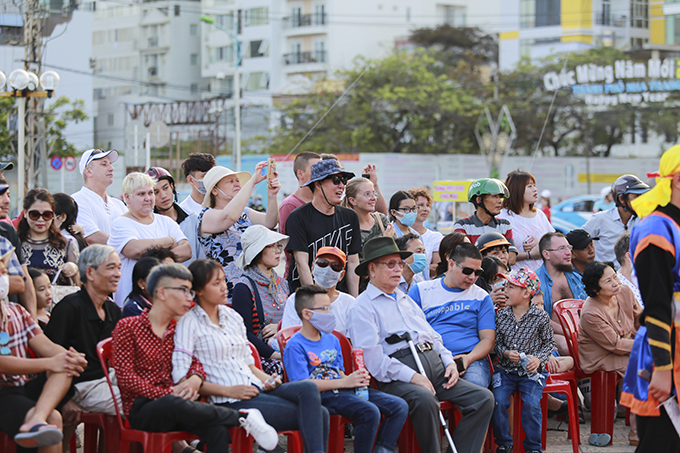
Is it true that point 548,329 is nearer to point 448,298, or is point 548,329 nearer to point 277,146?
point 448,298

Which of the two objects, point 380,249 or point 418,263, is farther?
point 418,263

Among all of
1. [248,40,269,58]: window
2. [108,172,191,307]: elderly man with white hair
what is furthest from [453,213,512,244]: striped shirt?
Answer: [248,40,269,58]: window

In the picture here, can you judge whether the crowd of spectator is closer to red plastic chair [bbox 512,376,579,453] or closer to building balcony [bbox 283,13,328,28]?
red plastic chair [bbox 512,376,579,453]

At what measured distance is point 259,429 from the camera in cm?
376

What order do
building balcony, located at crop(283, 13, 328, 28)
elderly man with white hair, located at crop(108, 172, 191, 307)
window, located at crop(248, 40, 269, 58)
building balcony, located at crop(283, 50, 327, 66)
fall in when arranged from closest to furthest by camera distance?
elderly man with white hair, located at crop(108, 172, 191, 307)
building balcony, located at crop(283, 50, 327, 66)
building balcony, located at crop(283, 13, 328, 28)
window, located at crop(248, 40, 269, 58)

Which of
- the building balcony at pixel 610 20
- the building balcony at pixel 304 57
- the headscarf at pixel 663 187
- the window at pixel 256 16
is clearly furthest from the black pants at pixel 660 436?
the window at pixel 256 16

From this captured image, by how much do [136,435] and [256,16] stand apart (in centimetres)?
4855

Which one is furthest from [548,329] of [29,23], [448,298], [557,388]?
[29,23]

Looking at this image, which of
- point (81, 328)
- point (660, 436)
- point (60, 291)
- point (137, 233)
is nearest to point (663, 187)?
point (660, 436)

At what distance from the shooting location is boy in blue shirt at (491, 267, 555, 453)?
4.75m

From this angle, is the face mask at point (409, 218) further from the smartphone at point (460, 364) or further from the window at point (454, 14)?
the window at point (454, 14)

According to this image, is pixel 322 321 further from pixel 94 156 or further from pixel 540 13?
pixel 540 13

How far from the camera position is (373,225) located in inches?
237

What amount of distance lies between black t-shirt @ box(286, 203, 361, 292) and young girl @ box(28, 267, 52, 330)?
1.66 meters
